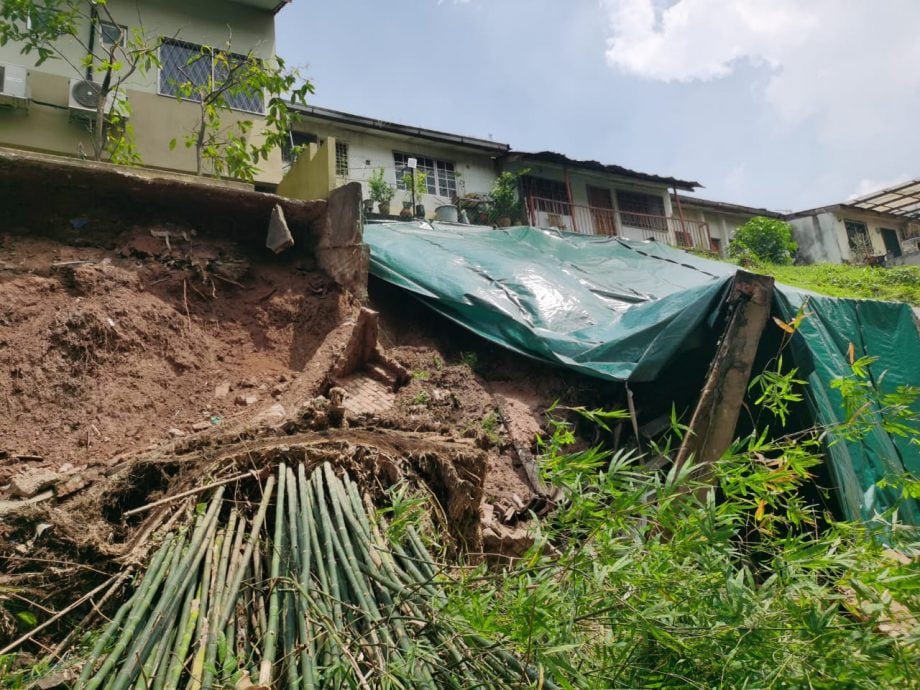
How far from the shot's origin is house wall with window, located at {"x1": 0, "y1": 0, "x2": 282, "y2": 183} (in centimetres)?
773

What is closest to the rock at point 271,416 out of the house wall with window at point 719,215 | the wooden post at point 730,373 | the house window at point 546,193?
the wooden post at point 730,373

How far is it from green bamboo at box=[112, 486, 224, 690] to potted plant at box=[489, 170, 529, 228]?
39.7 ft

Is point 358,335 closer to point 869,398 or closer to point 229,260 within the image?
point 229,260

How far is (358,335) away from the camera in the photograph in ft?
13.9

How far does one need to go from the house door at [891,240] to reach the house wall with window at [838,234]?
0.17 meters

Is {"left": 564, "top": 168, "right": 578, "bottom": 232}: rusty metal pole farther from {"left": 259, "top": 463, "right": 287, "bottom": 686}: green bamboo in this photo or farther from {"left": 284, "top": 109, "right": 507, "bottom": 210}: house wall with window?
{"left": 259, "top": 463, "right": 287, "bottom": 686}: green bamboo

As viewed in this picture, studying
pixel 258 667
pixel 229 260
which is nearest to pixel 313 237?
pixel 229 260

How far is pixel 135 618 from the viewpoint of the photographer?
183 cm

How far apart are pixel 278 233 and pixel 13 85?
5.41 metres

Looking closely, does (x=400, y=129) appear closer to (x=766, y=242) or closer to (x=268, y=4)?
(x=268, y=4)

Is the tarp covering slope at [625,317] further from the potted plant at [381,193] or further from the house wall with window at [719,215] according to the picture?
the house wall with window at [719,215]

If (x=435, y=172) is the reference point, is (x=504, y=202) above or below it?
below

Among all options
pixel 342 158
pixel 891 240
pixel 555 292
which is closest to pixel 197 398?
pixel 555 292

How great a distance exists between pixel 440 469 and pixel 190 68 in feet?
26.1
